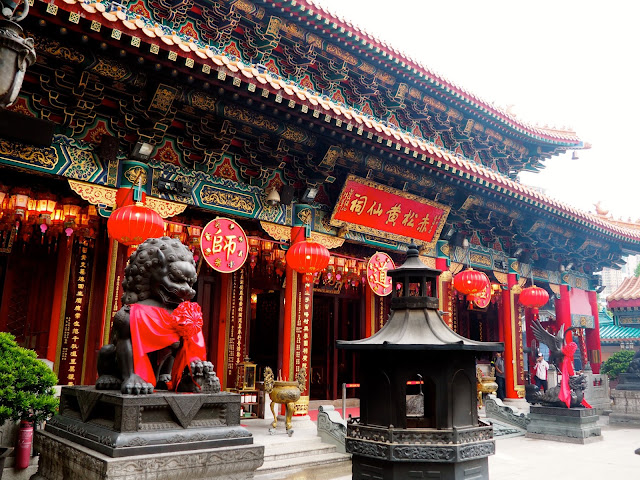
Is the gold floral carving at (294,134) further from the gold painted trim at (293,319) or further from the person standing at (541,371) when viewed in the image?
the person standing at (541,371)

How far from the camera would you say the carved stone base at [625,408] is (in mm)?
11383

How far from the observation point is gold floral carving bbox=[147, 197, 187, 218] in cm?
661

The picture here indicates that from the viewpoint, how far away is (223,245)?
264 inches

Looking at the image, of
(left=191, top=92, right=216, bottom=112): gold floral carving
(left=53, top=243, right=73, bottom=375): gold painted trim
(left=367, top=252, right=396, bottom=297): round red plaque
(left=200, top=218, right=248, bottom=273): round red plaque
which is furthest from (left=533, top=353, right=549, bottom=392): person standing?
(left=53, top=243, right=73, bottom=375): gold painted trim

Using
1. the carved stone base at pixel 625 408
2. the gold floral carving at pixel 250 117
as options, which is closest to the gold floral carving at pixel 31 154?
the gold floral carving at pixel 250 117

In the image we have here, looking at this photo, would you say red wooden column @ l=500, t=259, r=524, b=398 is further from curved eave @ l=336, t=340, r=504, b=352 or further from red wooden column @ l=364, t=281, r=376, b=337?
curved eave @ l=336, t=340, r=504, b=352

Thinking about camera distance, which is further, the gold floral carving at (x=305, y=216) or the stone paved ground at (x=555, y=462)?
the gold floral carving at (x=305, y=216)

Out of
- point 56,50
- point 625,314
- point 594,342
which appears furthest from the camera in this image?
point 625,314

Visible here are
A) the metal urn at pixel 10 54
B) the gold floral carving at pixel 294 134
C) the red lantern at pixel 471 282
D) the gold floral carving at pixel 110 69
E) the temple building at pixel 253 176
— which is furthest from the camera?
the red lantern at pixel 471 282

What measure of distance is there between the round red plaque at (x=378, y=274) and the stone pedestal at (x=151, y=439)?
5.47 metres

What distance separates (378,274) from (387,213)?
1.16 meters

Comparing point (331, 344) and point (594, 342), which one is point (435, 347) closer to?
point (331, 344)

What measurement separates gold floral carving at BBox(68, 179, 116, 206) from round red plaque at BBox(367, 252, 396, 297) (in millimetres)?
4207

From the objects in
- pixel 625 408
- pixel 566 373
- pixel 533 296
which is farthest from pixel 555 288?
pixel 566 373
